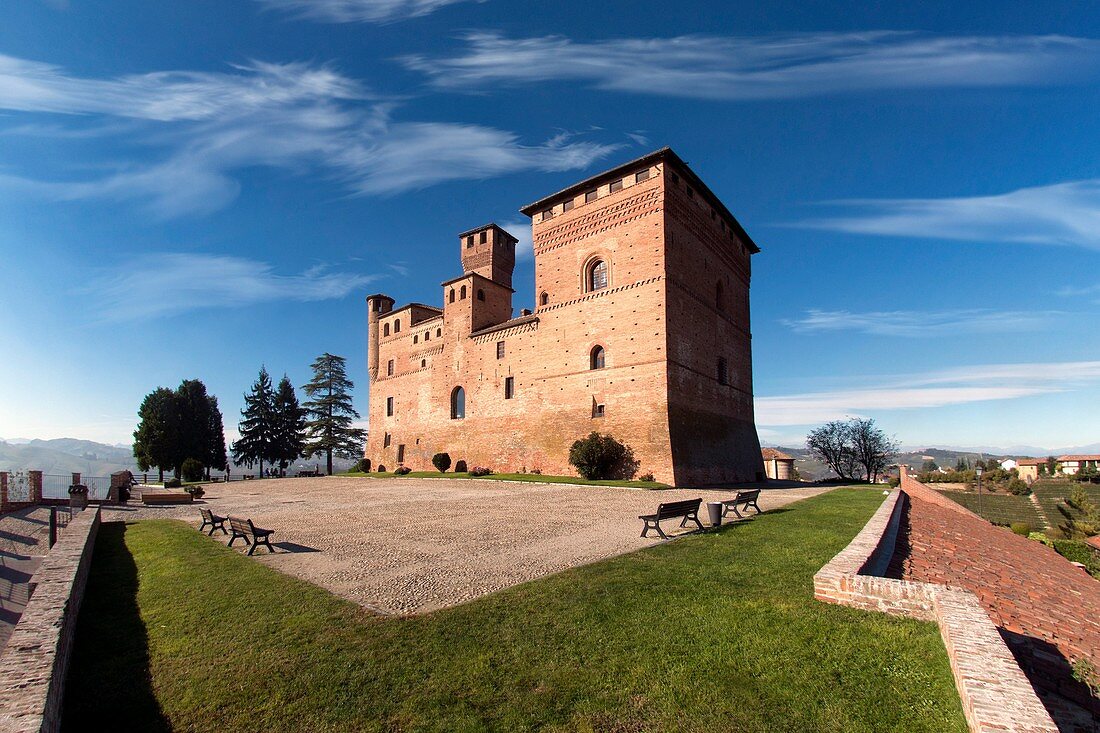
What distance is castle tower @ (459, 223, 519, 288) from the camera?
36438mm

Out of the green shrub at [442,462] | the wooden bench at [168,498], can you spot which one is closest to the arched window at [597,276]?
the green shrub at [442,462]

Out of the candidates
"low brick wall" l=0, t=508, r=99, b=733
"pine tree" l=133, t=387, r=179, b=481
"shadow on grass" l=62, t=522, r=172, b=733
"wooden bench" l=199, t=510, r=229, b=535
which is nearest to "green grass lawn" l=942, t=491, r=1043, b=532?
"wooden bench" l=199, t=510, r=229, b=535

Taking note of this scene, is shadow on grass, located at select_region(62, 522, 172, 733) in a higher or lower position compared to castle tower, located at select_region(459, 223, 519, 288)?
lower

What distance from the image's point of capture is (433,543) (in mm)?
9844

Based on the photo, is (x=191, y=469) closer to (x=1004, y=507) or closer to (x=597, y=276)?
(x=597, y=276)

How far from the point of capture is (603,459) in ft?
79.3

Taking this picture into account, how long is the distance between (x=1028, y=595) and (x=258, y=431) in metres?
51.5

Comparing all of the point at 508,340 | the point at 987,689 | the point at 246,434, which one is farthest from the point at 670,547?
the point at 246,434

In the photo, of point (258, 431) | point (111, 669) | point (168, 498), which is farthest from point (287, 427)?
point (111, 669)

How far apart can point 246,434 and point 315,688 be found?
49.9m

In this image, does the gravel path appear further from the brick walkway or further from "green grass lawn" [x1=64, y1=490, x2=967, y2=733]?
the brick walkway

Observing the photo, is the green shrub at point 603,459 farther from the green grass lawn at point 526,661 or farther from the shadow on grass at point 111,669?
the shadow on grass at point 111,669

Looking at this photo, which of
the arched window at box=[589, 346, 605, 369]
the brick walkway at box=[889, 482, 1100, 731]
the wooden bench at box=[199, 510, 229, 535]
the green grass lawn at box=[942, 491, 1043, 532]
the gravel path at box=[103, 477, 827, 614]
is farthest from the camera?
the green grass lawn at box=[942, 491, 1043, 532]

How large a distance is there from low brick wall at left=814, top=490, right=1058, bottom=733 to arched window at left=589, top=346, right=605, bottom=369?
19.3 m
